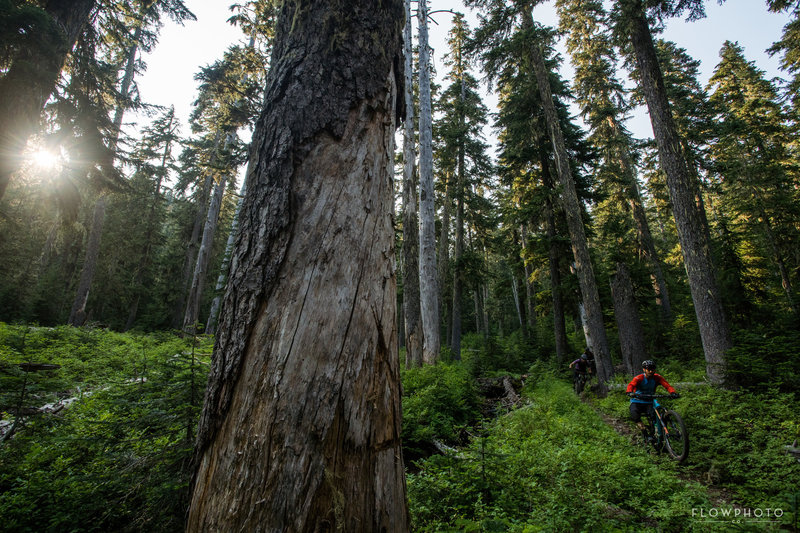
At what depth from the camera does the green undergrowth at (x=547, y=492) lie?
2990 millimetres

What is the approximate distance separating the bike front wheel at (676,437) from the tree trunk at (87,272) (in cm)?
2092

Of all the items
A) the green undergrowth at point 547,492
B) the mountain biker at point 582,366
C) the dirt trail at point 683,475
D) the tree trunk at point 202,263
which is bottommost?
the dirt trail at point 683,475

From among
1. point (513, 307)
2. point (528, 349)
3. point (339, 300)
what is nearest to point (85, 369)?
point (339, 300)

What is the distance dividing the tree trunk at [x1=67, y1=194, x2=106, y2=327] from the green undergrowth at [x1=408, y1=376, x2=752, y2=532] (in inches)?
722

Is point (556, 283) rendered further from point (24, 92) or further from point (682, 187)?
point (24, 92)

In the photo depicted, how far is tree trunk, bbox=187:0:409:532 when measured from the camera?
49.0 inches

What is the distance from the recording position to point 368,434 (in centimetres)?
137

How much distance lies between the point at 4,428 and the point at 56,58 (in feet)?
25.7

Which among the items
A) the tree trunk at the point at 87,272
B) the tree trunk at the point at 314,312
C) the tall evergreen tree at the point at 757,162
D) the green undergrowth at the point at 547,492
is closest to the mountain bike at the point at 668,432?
the green undergrowth at the point at 547,492

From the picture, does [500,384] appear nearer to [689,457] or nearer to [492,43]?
[689,457]

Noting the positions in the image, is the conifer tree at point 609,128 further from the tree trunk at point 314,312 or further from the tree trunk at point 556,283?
the tree trunk at point 314,312

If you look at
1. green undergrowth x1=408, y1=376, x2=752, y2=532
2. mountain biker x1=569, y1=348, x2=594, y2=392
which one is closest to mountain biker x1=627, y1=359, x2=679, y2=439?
green undergrowth x1=408, y1=376, x2=752, y2=532

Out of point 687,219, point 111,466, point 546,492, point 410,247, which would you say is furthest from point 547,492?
point 687,219

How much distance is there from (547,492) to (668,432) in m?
4.10
